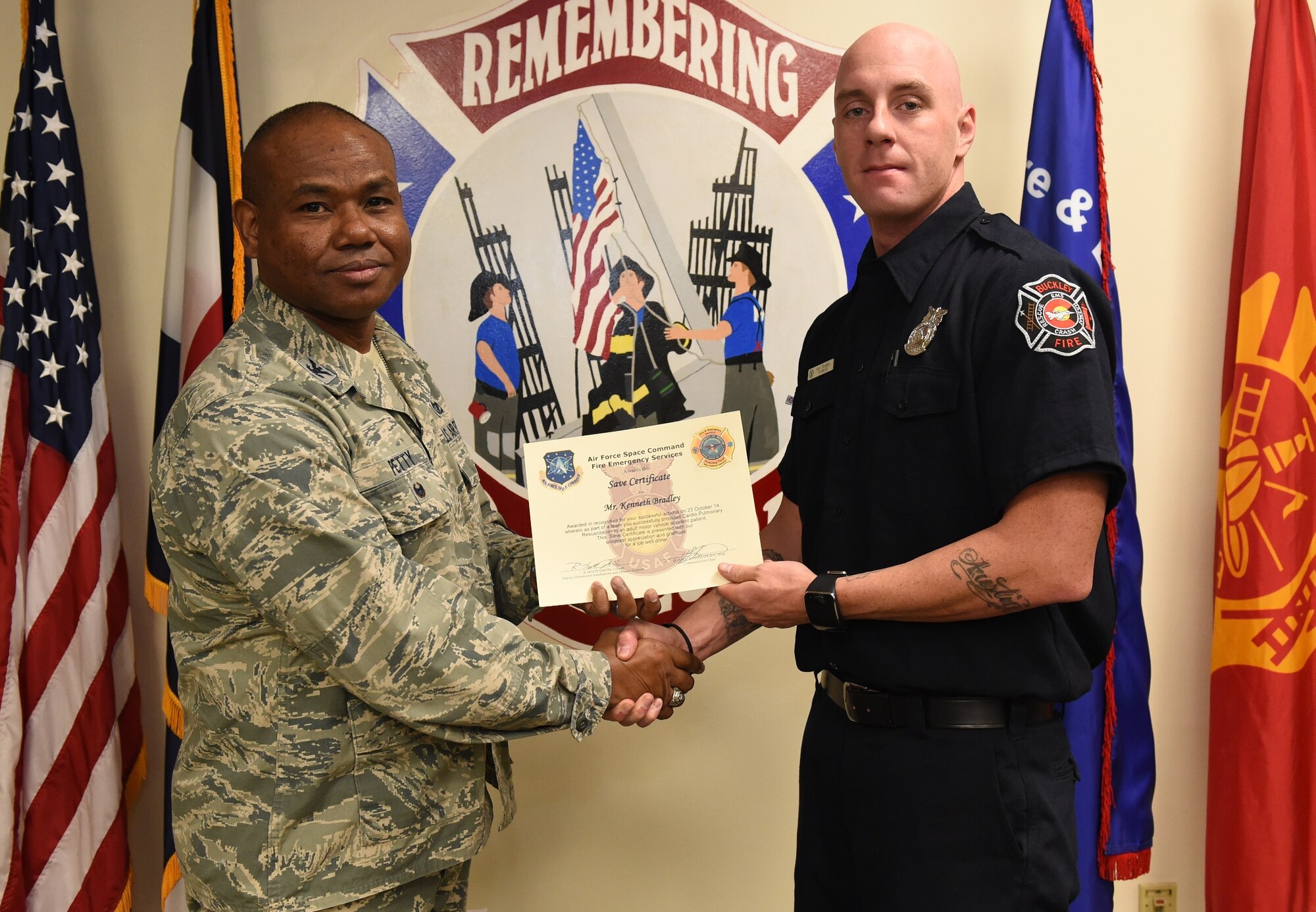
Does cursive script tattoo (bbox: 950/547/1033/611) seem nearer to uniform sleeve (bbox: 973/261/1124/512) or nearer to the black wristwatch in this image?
uniform sleeve (bbox: 973/261/1124/512)

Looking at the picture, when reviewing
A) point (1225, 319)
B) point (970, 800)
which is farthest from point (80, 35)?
point (1225, 319)

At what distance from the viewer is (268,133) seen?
174 cm

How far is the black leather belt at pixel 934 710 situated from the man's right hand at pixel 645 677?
40cm

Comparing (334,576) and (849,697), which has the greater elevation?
(334,576)

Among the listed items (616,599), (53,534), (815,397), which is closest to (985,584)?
(815,397)

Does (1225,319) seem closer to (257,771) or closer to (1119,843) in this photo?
(1119,843)

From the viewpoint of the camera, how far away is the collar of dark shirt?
174 centimetres

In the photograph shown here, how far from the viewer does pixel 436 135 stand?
8.34ft

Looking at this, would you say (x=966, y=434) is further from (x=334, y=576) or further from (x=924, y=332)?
(x=334, y=576)

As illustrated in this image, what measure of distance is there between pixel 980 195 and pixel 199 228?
1.98 m

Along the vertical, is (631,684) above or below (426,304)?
below

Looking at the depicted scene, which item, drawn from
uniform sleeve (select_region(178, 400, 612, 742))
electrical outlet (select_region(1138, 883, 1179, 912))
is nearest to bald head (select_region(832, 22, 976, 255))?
uniform sleeve (select_region(178, 400, 612, 742))

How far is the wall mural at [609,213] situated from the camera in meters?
2.54

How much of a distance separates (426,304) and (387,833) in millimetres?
1389
